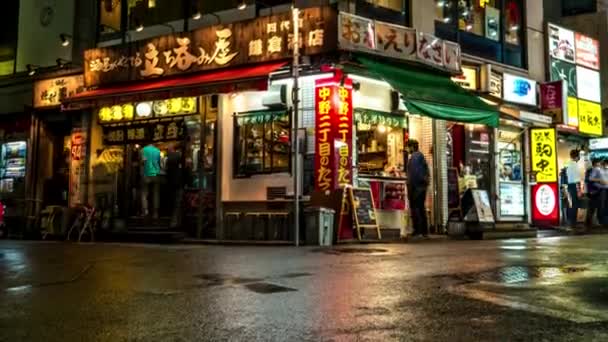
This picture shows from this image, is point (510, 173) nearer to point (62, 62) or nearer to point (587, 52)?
point (587, 52)

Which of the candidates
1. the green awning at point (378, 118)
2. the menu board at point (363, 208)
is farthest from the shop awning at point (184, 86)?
the menu board at point (363, 208)

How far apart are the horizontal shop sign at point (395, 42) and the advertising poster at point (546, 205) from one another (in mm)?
5235

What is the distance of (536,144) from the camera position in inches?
780

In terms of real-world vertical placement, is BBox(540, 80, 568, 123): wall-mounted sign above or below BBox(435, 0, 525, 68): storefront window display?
below

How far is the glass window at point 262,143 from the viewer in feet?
51.3

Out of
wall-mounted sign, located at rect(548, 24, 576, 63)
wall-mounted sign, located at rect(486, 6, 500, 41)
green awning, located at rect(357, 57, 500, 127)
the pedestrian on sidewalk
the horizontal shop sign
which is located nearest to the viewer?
green awning, located at rect(357, 57, 500, 127)

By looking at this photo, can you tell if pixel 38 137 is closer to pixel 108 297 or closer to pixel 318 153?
pixel 318 153

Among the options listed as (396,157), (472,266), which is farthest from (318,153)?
(472,266)

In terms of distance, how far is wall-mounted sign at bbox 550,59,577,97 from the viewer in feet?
69.6

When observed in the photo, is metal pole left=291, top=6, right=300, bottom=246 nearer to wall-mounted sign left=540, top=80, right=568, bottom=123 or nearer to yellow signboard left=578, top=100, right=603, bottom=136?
wall-mounted sign left=540, top=80, right=568, bottom=123

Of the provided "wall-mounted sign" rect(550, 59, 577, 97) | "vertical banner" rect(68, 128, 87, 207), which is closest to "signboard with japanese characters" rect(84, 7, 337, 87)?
"vertical banner" rect(68, 128, 87, 207)

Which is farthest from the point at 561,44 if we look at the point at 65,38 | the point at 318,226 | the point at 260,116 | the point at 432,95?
the point at 65,38

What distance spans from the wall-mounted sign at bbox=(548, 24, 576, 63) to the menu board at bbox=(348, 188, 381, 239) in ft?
35.0

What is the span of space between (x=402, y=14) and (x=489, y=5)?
180 inches
